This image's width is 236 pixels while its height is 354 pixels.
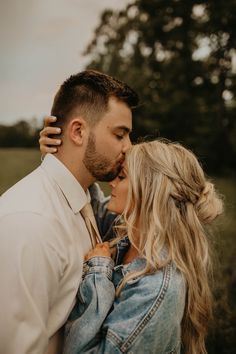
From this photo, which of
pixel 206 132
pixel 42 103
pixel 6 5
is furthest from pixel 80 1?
pixel 206 132

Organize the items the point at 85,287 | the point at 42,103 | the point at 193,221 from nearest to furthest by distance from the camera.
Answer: the point at 85,287 → the point at 193,221 → the point at 42,103

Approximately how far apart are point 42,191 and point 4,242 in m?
0.41

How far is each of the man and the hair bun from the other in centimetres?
61

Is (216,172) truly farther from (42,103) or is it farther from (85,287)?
(85,287)

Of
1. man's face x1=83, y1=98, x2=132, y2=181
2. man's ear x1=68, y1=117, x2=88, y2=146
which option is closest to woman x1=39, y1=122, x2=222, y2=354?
man's face x1=83, y1=98, x2=132, y2=181

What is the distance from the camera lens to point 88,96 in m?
2.58

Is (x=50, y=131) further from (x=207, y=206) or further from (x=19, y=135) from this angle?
(x=19, y=135)

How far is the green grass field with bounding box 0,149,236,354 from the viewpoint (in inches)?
163

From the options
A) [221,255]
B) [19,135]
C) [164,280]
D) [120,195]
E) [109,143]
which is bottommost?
[221,255]

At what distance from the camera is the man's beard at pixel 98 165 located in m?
2.48

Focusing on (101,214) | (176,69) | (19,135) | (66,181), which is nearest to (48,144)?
(66,181)

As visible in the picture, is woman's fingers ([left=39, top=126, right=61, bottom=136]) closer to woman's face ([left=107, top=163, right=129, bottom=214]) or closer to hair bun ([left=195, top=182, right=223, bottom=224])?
woman's face ([left=107, top=163, right=129, bottom=214])

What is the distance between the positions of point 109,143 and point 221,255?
9.67 feet

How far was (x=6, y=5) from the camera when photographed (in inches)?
202
